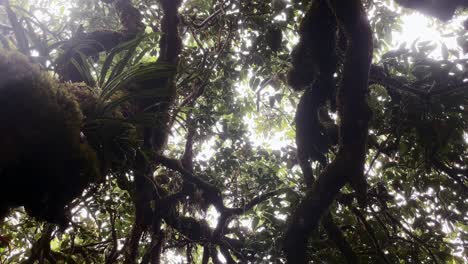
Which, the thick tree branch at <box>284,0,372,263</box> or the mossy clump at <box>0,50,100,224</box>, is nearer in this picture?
the mossy clump at <box>0,50,100,224</box>

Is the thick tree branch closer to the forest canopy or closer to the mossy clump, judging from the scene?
the forest canopy

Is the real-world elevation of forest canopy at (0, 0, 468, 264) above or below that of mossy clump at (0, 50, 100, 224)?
above

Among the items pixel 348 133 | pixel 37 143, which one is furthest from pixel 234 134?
pixel 37 143

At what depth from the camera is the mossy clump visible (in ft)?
4.33

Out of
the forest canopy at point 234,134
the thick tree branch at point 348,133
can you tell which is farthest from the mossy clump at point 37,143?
the thick tree branch at point 348,133

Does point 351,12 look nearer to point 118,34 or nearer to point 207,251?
point 118,34

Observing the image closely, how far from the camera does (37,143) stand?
1.37m

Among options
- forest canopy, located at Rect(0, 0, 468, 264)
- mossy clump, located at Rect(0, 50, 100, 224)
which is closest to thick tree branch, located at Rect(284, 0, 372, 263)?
forest canopy, located at Rect(0, 0, 468, 264)

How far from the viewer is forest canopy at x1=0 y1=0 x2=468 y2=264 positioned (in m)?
1.54

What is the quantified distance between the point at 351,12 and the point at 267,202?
2248mm

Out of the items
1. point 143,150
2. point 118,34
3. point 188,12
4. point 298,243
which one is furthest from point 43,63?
point 188,12

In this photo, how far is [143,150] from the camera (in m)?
2.20

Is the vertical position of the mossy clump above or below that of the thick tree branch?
below

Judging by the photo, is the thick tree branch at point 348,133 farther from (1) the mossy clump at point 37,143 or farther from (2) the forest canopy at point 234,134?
(1) the mossy clump at point 37,143
